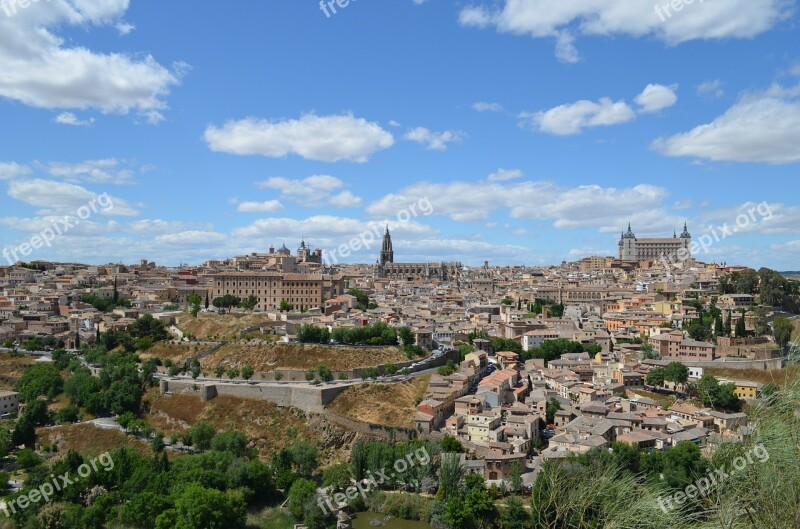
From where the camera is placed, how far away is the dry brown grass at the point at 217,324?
32.2 m

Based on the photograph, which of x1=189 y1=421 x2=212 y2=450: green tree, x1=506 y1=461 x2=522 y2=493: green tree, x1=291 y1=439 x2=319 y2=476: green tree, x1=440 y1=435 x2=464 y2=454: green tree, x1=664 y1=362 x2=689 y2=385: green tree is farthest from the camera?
x1=664 y1=362 x2=689 y2=385: green tree

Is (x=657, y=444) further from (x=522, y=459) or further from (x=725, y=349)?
(x=725, y=349)

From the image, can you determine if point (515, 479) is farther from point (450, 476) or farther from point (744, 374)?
point (744, 374)

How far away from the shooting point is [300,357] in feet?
93.1

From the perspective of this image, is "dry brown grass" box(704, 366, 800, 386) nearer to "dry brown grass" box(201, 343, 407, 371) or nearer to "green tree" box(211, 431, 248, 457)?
"dry brown grass" box(201, 343, 407, 371)

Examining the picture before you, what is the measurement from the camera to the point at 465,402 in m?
23.1

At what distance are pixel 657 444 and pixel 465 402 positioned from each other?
6741 mm

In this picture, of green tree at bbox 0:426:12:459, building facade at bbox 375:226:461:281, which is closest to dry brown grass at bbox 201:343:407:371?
green tree at bbox 0:426:12:459

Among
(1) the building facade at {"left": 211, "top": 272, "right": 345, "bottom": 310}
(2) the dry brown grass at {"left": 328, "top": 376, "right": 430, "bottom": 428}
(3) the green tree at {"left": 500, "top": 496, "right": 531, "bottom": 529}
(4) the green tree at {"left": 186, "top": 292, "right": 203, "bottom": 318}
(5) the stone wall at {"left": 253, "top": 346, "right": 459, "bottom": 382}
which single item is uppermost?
(1) the building facade at {"left": 211, "top": 272, "right": 345, "bottom": 310}

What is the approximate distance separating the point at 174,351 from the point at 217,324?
316cm

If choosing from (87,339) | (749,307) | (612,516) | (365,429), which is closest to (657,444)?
(365,429)

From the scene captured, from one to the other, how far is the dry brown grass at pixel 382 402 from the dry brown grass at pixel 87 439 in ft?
23.8

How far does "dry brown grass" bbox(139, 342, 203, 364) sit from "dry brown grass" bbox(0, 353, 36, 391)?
5.27 meters

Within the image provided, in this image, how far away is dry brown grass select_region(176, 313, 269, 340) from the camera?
106 feet
